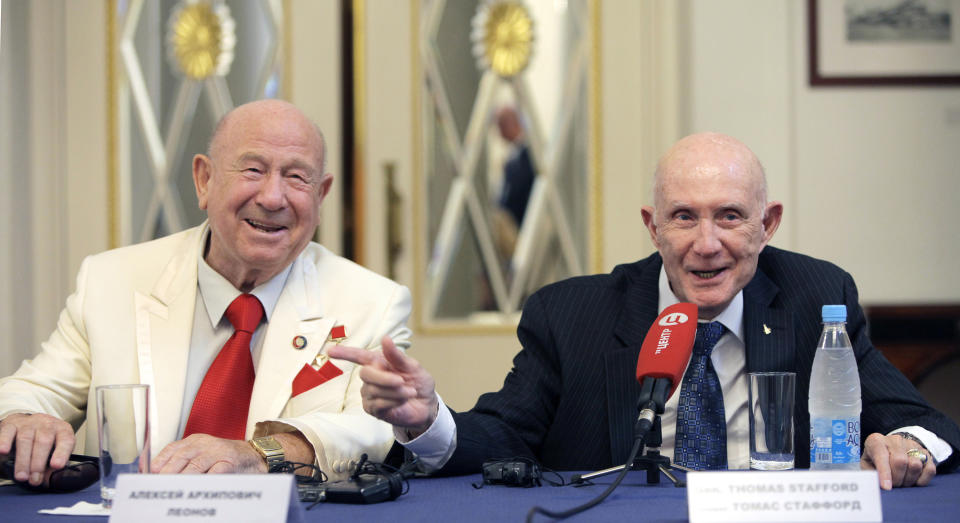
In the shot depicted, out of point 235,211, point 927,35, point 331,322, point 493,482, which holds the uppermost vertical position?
point 927,35

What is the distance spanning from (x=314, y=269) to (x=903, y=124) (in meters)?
2.62

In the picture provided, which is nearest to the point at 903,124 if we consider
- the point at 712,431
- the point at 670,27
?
the point at 670,27

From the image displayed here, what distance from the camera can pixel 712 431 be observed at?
6.49ft

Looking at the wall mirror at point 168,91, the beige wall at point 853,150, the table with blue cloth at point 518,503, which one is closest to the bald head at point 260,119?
the table with blue cloth at point 518,503

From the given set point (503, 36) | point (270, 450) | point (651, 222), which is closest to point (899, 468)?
point (651, 222)

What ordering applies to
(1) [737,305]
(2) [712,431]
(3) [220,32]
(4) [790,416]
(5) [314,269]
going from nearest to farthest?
(4) [790,416] < (2) [712,431] < (1) [737,305] < (5) [314,269] < (3) [220,32]

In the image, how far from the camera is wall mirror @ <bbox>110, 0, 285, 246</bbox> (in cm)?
411

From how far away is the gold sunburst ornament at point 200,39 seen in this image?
4121 millimetres

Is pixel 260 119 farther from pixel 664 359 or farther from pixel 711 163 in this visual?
pixel 664 359

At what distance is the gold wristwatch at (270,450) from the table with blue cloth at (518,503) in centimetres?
27

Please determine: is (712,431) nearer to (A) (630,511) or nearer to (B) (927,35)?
(A) (630,511)

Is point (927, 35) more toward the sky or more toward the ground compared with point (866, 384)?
more toward the sky

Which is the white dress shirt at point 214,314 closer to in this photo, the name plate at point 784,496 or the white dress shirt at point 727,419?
the white dress shirt at point 727,419

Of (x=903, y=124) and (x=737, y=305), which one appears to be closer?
(x=737, y=305)
